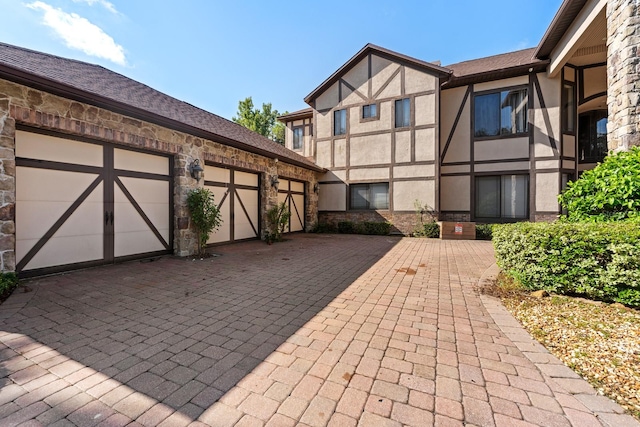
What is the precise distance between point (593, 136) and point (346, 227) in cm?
1211

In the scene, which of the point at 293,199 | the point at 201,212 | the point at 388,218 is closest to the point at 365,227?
the point at 388,218

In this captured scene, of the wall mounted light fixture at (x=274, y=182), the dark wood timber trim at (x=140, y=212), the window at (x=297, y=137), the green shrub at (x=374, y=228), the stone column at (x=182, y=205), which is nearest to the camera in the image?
the dark wood timber trim at (x=140, y=212)

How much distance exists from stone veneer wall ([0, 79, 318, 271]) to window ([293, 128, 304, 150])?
27.2 ft

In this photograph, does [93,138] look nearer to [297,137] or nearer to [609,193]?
[609,193]

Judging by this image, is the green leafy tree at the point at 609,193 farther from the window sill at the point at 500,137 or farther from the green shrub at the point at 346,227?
the green shrub at the point at 346,227

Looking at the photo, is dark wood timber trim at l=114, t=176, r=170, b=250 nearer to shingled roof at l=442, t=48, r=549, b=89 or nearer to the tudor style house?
the tudor style house

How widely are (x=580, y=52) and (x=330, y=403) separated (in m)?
13.9

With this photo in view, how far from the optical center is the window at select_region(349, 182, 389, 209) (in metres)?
12.5

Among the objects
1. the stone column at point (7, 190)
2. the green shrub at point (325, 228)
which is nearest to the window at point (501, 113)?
the green shrub at point (325, 228)

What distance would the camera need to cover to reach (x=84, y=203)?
534cm

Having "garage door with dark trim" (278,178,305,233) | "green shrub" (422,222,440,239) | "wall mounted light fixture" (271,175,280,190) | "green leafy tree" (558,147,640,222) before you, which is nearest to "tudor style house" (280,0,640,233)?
"green shrub" (422,222,440,239)

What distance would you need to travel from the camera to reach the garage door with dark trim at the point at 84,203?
4664 mm

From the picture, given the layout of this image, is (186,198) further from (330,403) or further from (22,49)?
(330,403)

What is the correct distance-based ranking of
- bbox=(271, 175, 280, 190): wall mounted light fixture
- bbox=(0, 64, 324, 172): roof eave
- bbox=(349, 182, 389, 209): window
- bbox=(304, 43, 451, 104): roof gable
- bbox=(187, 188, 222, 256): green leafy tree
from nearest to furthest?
bbox=(0, 64, 324, 172): roof eave
bbox=(187, 188, 222, 256): green leafy tree
bbox=(271, 175, 280, 190): wall mounted light fixture
bbox=(304, 43, 451, 104): roof gable
bbox=(349, 182, 389, 209): window
